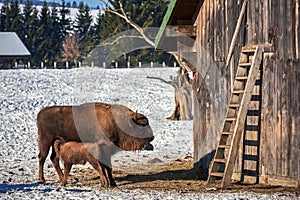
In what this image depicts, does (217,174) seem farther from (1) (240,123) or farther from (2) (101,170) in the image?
(2) (101,170)

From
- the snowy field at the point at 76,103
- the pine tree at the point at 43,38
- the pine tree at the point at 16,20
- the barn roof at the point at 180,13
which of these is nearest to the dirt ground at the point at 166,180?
the snowy field at the point at 76,103

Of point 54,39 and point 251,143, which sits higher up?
point 54,39

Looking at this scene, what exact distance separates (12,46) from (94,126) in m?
62.4

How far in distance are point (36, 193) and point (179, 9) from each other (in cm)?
644

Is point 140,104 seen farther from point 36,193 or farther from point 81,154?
point 36,193

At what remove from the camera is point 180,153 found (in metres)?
18.9

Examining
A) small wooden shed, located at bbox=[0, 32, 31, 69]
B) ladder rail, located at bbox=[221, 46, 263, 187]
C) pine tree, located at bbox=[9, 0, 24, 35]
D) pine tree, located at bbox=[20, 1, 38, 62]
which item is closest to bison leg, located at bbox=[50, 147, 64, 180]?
ladder rail, located at bbox=[221, 46, 263, 187]

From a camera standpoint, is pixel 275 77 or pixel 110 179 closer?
pixel 275 77

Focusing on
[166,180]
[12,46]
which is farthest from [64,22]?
[166,180]

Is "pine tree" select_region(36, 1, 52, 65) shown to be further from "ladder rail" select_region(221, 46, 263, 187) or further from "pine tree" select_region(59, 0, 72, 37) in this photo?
"ladder rail" select_region(221, 46, 263, 187)

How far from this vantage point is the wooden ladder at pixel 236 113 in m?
12.1

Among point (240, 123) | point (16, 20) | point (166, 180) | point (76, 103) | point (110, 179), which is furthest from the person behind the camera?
point (16, 20)

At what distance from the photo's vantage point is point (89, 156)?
509 inches

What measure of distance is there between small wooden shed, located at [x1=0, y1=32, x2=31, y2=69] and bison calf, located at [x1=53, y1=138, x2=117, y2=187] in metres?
62.0
